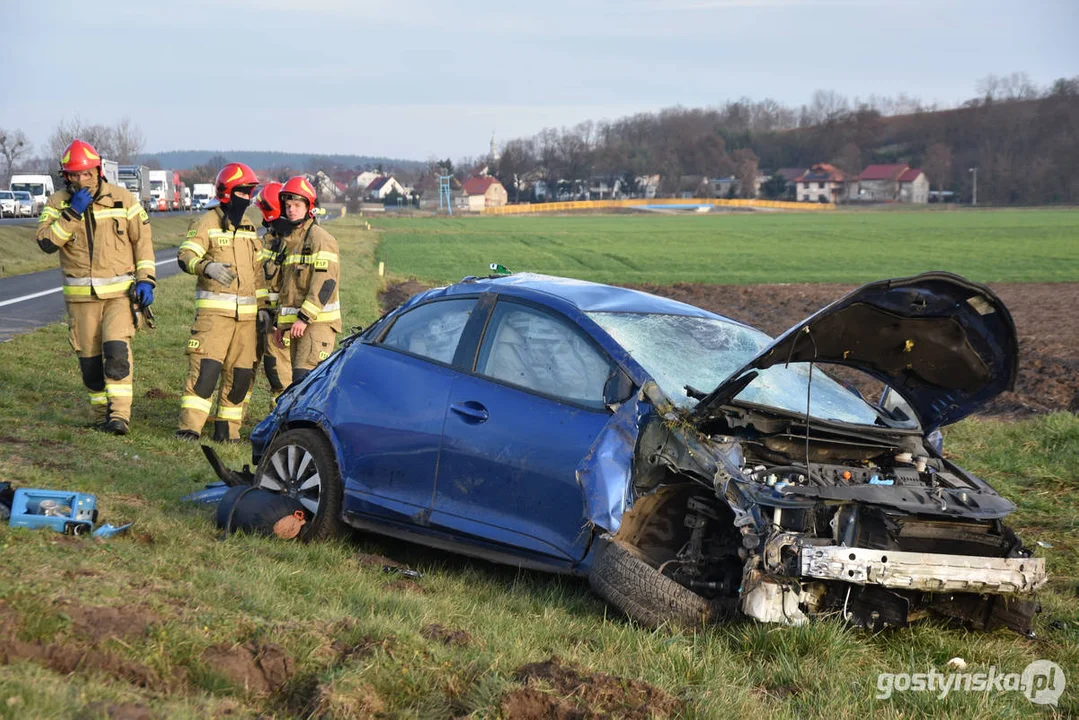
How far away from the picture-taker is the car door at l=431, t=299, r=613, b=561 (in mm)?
5078

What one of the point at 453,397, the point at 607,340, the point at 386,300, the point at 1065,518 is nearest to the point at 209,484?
the point at 453,397

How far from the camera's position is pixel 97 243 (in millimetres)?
8812

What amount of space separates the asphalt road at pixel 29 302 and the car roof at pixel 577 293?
916cm

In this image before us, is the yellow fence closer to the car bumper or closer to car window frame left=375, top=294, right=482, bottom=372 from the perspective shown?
car window frame left=375, top=294, right=482, bottom=372

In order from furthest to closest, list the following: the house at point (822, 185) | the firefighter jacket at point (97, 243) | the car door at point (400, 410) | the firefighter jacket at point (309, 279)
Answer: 1. the house at point (822, 185)
2. the firefighter jacket at point (309, 279)
3. the firefighter jacket at point (97, 243)
4. the car door at point (400, 410)

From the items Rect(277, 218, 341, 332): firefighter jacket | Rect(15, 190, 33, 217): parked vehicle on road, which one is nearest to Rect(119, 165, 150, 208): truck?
Rect(15, 190, 33, 217): parked vehicle on road

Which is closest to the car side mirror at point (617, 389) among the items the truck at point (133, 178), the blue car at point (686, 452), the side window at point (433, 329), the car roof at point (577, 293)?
the blue car at point (686, 452)

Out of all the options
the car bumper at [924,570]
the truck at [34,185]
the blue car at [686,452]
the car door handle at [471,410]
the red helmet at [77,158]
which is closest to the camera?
the car bumper at [924,570]

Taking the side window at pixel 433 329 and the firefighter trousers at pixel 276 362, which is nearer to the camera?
the side window at pixel 433 329

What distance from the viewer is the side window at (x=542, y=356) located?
207 inches

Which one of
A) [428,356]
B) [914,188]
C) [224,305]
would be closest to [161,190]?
[224,305]

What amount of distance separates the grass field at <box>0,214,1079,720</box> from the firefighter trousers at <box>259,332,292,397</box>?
2.89 meters

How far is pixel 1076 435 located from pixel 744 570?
19.1 feet

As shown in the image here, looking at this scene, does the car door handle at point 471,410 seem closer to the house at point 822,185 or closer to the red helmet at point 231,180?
the red helmet at point 231,180
